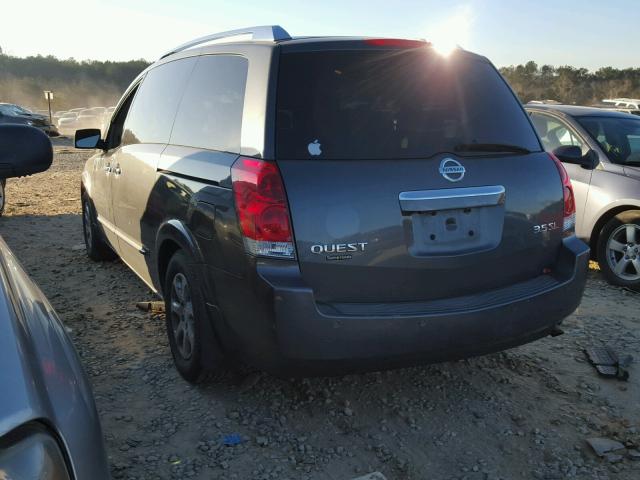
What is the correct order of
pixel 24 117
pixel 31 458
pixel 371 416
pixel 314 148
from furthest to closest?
pixel 24 117 → pixel 371 416 → pixel 314 148 → pixel 31 458

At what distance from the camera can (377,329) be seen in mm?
2537

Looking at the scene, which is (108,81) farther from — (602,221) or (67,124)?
(602,221)

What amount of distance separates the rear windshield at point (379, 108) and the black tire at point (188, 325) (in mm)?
938

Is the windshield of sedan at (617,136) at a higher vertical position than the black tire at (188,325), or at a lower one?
higher

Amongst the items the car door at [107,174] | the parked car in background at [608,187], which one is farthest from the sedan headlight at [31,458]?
the parked car in background at [608,187]

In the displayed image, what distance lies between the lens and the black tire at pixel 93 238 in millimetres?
5496

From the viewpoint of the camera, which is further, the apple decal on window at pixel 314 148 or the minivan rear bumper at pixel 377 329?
the apple decal on window at pixel 314 148

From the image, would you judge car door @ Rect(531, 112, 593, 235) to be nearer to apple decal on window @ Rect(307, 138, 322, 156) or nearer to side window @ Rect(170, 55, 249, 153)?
side window @ Rect(170, 55, 249, 153)

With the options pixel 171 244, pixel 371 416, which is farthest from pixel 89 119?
pixel 371 416

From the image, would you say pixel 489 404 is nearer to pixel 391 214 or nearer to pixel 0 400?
pixel 391 214

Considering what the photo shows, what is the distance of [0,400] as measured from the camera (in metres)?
1.06

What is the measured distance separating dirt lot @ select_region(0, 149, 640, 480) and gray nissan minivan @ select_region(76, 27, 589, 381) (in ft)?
1.15

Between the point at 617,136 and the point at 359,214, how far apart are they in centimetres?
461

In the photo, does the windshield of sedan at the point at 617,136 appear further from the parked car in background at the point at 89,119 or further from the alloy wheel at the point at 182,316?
the parked car in background at the point at 89,119
